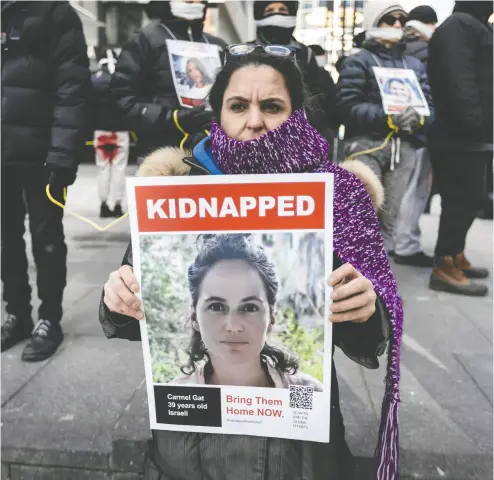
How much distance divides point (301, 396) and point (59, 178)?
75.0 inches

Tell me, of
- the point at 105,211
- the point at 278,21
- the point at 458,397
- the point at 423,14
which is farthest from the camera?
the point at 105,211

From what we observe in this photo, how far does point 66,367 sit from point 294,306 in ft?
6.48

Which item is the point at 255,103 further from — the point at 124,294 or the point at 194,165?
the point at 124,294

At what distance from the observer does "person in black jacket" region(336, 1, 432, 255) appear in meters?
3.58

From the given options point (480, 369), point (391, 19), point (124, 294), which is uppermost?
point (391, 19)

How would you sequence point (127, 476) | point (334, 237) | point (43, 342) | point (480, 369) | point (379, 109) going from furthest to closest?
point (379, 109), point (43, 342), point (480, 369), point (127, 476), point (334, 237)

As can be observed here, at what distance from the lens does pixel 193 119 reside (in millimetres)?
2711

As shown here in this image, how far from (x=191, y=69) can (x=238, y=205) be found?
204cm

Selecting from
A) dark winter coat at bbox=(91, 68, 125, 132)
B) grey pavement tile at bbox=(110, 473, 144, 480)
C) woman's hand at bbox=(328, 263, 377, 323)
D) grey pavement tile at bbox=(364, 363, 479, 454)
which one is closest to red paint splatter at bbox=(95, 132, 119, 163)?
dark winter coat at bbox=(91, 68, 125, 132)

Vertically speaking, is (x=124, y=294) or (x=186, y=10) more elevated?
(x=186, y=10)

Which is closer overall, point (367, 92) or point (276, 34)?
point (276, 34)

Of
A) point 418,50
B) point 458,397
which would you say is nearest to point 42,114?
point 458,397

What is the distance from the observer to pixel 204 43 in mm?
2992

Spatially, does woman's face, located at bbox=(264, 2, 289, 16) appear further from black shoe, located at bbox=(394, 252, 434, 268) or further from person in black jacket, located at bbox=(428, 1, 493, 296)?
black shoe, located at bbox=(394, 252, 434, 268)
